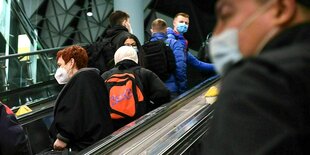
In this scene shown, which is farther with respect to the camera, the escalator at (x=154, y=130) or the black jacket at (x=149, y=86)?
the black jacket at (x=149, y=86)

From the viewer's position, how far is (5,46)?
9.04 m

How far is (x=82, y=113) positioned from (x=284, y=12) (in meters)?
3.00

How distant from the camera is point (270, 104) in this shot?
793 millimetres

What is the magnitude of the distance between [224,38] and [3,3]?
29.8ft

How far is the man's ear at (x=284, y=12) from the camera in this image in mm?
880

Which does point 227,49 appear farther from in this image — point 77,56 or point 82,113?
point 77,56

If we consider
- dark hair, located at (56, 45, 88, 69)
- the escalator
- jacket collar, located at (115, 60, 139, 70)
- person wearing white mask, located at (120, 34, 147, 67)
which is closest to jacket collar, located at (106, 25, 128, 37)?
person wearing white mask, located at (120, 34, 147, 67)

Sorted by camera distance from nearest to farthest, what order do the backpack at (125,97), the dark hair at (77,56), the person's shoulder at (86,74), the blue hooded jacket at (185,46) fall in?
1. the person's shoulder at (86,74)
2. the dark hair at (77,56)
3. the backpack at (125,97)
4. the blue hooded jacket at (185,46)

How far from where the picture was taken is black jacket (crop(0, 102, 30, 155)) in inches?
117

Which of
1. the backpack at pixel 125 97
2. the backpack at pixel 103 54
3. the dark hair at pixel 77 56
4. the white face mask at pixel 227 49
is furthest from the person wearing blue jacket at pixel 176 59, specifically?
the white face mask at pixel 227 49

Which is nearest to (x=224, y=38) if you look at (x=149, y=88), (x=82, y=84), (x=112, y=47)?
(x=82, y=84)

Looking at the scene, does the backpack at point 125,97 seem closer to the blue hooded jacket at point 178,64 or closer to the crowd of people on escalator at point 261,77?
the blue hooded jacket at point 178,64

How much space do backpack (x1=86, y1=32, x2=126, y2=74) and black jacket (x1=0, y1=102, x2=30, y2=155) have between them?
274cm

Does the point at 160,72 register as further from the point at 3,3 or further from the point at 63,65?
the point at 3,3
